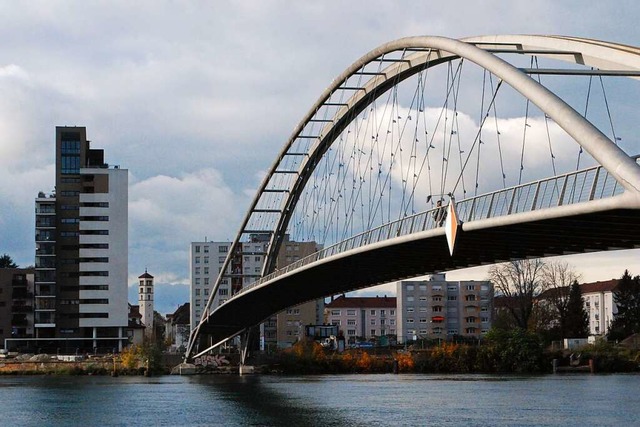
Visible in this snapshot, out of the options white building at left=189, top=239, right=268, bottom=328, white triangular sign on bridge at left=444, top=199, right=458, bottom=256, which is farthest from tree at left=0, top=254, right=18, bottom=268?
white triangular sign on bridge at left=444, top=199, right=458, bottom=256

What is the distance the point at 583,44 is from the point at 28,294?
95.9m

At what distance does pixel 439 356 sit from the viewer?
89.0 metres

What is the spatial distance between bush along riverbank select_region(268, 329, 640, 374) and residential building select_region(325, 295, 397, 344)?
50.2 meters

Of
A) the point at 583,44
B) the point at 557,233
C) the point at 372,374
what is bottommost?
the point at 372,374

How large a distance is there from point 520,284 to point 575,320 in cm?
592

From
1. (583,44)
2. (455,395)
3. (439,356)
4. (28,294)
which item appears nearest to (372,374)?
(439,356)

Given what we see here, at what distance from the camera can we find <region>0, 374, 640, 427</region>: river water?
43.5 meters

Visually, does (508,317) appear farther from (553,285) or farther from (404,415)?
(404,415)

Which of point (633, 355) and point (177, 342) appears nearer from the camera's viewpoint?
point (633, 355)

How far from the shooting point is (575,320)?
99562mm

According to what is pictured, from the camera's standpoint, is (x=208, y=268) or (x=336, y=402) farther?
(x=208, y=268)

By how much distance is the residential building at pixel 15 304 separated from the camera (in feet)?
369

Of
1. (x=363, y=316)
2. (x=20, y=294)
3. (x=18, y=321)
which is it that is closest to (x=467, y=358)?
(x=18, y=321)

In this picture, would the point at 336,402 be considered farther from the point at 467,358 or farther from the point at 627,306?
the point at 627,306
